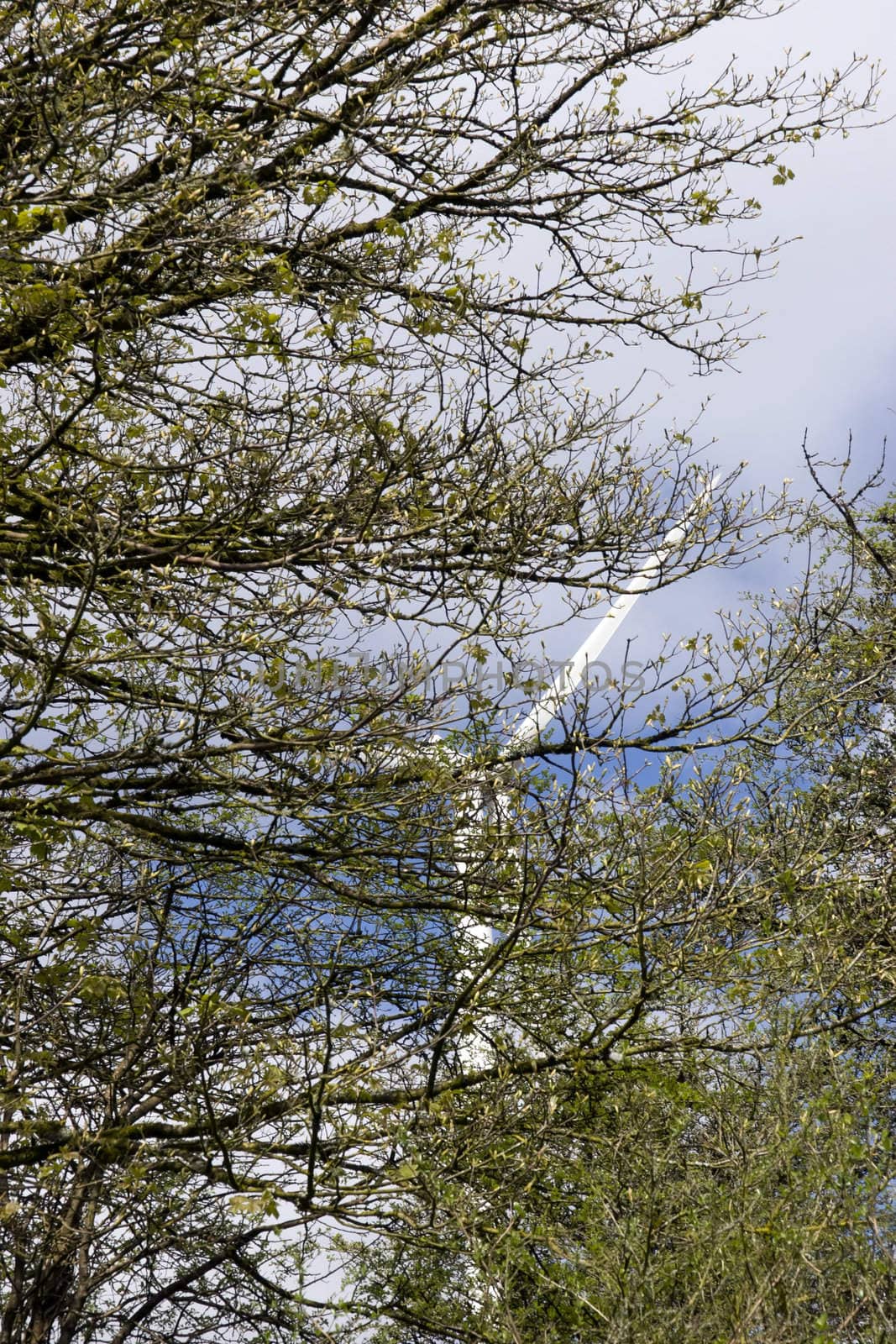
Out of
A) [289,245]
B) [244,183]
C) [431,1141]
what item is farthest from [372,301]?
[431,1141]

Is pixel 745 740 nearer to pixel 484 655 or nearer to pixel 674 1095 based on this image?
pixel 484 655

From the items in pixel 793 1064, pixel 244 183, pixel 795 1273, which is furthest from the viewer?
pixel 244 183

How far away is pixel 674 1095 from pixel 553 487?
3665mm

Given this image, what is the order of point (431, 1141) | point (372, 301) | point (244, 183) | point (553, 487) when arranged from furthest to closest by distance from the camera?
point (372, 301) → point (553, 487) → point (244, 183) → point (431, 1141)

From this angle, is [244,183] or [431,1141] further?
[244,183]

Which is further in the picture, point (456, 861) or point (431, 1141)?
point (456, 861)

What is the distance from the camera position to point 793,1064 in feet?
17.8

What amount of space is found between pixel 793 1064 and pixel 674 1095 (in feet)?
5.61

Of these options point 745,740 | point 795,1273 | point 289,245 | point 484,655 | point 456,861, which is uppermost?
point 289,245

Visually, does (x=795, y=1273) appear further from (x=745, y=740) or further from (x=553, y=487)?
(x=553, y=487)

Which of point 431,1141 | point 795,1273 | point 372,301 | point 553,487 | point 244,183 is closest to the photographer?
point 795,1273

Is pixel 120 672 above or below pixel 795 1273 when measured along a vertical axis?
above

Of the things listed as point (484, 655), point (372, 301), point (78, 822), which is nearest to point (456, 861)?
point (484, 655)

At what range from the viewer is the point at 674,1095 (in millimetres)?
6969
